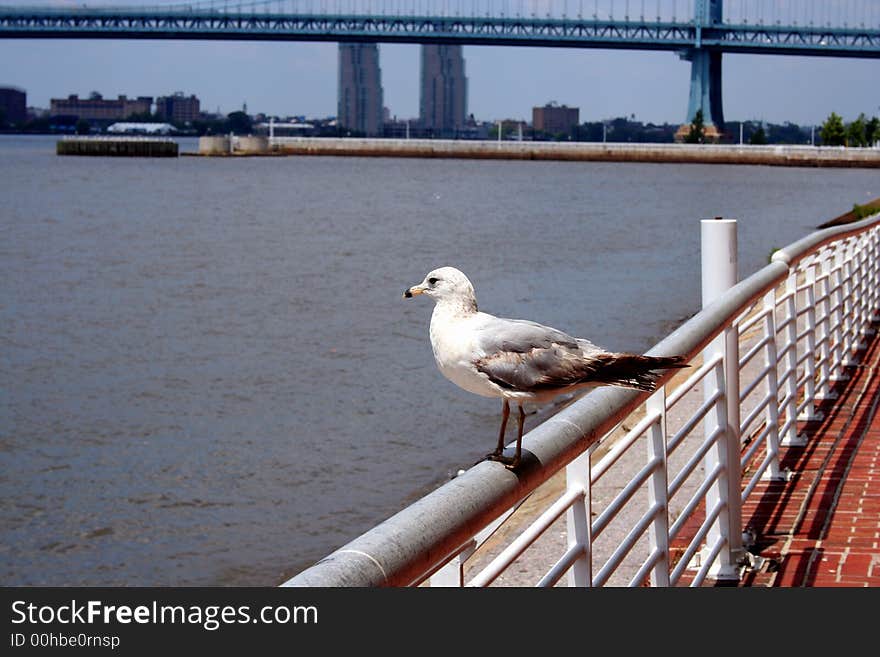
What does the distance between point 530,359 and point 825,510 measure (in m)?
2.80

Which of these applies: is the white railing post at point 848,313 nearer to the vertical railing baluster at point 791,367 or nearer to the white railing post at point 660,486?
the vertical railing baluster at point 791,367

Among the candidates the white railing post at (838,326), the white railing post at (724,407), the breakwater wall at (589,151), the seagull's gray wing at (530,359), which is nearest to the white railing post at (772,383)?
the white railing post at (724,407)

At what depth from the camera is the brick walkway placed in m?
3.92

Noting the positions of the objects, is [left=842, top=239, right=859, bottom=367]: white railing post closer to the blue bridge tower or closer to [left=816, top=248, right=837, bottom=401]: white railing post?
[left=816, top=248, right=837, bottom=401]: white railing post

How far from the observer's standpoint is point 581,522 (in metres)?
2.19

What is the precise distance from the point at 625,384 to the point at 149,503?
24.6ft

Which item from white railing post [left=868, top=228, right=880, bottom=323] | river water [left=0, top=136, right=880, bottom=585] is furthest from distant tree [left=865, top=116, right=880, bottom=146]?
white railing post [left=868, top=228, right=880, bottom=323]

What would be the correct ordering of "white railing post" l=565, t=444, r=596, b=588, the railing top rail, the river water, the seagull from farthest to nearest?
the river water → the railing top rail → "white railing post" l=565, t=444, r=596, b=588 → the seagull

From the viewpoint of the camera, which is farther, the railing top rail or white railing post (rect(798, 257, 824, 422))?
white railing post (rect(798, 257, 824, 422))

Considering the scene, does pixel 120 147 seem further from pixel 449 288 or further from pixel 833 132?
pixel 449 288

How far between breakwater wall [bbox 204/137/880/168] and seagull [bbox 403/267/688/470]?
89136mm

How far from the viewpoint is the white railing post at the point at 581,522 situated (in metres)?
2.20

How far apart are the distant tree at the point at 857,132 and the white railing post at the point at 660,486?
325 feet

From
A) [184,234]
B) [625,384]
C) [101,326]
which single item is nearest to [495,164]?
[184,234]
